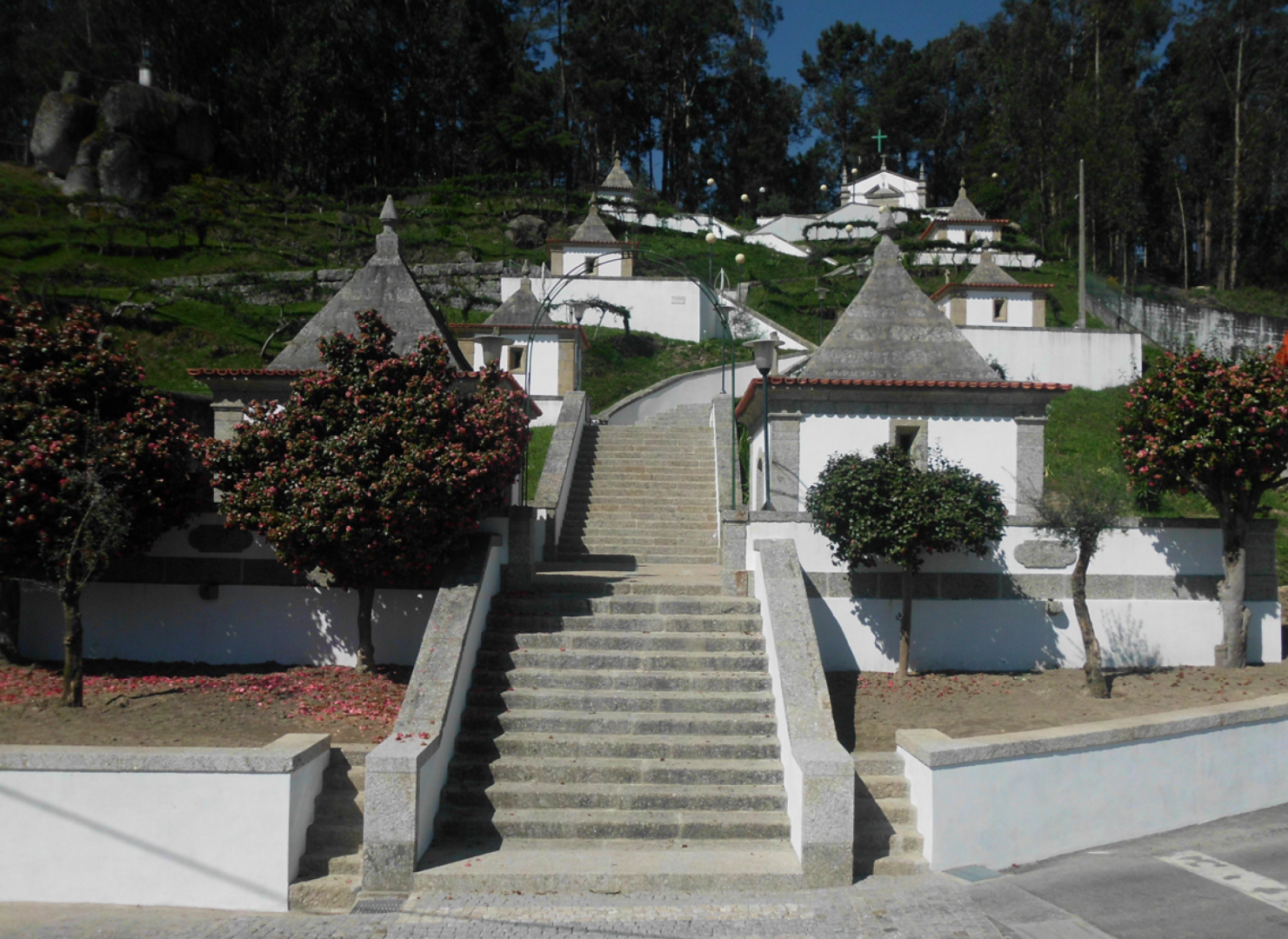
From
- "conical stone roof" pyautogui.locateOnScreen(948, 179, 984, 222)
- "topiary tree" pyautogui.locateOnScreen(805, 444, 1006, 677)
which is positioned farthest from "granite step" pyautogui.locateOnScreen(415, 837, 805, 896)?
"conical stone roof" pyautogui.locateOnScreen(948, 179, 984, 222)

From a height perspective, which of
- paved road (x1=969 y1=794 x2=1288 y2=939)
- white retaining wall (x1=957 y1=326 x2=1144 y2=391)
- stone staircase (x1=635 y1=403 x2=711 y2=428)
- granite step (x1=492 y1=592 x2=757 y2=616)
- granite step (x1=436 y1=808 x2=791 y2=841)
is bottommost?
paved road (x1=969 y1=794 x2=1288 y2=939)

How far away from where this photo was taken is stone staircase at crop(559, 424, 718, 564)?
15312 mm

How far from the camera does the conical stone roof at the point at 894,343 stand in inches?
585

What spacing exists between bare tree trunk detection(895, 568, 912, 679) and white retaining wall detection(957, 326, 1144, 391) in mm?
22368

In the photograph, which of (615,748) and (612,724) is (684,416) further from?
(615,748)

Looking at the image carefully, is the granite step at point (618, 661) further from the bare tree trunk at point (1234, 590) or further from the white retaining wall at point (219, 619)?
the bare tree trunk at point (1234, 590)

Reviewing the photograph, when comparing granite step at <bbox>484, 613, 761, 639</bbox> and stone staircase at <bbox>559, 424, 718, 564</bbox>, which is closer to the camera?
granite step at <bbox>484, 613, 761, 639</bbox>

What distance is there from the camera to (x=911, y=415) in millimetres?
14453

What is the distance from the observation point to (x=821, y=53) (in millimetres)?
80625

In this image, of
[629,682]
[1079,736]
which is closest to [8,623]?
[629,682]

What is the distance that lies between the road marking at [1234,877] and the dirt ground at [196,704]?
7048mm

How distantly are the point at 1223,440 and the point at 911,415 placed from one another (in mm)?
4497

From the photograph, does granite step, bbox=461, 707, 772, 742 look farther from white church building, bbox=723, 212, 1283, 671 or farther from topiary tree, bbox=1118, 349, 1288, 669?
topiary tree, bbox=1118, 349, 1288, 669

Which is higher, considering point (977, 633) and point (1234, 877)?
point (977, 633)
